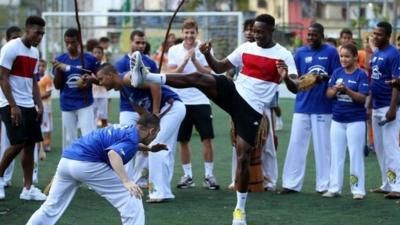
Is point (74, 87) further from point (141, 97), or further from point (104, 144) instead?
point (104, 144)

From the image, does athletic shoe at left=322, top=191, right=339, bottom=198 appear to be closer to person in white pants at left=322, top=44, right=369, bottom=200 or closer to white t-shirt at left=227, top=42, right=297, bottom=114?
person in white pants at left=322, top=44, right=369, bottom=200

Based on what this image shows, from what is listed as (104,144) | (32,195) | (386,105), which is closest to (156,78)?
(104,144)

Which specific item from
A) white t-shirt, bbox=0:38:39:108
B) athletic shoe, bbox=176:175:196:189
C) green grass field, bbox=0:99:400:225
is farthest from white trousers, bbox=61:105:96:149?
athletic shoe, bbox=176:175:196:189

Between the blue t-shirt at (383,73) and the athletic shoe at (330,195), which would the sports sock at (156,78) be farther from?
the blue t-shirt at (383,73)

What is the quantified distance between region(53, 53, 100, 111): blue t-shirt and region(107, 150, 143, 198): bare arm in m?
4.38

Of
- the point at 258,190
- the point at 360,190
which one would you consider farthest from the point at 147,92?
the point at 360,190

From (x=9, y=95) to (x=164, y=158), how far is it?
1.96 m

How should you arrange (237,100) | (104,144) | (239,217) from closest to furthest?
1. (104,144)
2. (239,217)
3. (237,100)

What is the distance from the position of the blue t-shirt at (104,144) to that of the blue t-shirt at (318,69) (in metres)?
3.74

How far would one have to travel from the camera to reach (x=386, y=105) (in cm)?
1152

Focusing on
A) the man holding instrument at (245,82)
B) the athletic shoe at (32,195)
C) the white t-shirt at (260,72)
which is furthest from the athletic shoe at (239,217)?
the athletic shoe at (32,195)

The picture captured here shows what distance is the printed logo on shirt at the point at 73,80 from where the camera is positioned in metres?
12.4

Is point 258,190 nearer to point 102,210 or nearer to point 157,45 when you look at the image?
point 102,210

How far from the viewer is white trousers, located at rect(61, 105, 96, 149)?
12430mm
